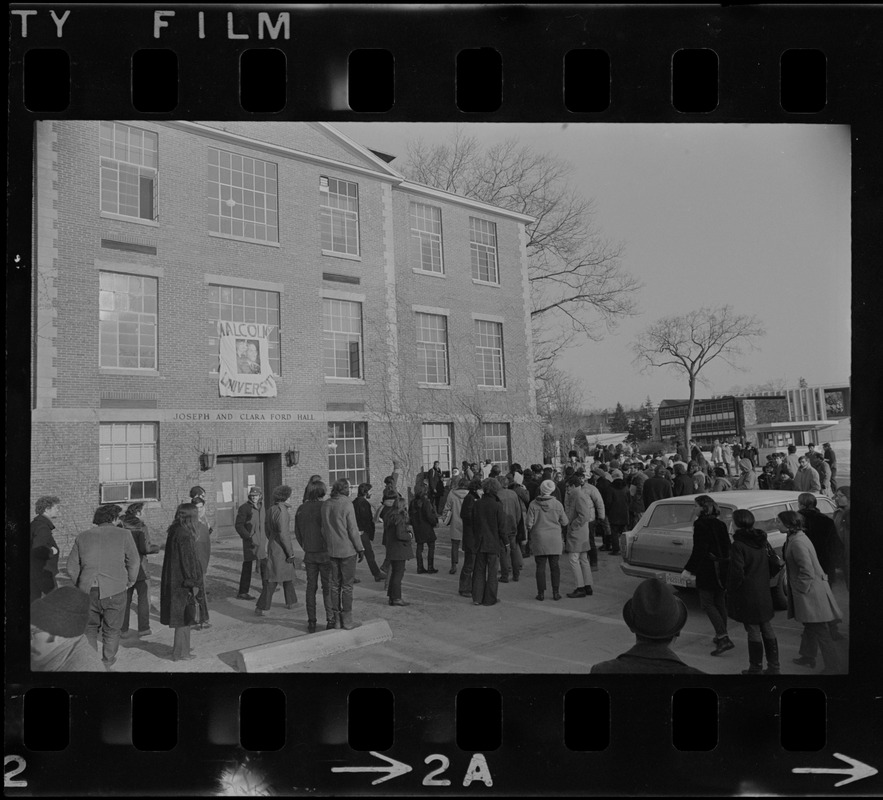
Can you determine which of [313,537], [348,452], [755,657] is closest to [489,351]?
[348,452]

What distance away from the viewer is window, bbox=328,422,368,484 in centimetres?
641

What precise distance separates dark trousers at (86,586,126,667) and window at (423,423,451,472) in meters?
3.45

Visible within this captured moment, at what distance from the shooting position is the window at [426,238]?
6438 millimetres

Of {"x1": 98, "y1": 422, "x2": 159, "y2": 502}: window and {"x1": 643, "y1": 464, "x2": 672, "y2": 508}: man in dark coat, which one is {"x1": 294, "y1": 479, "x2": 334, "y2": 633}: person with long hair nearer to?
{"x1": 98, "y1": 422, "x2": 159, "y2": 502}: window

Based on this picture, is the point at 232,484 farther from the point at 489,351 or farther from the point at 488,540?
the point at 489,351

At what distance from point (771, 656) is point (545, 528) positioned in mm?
2666

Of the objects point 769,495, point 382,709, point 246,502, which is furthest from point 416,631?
point 769,495

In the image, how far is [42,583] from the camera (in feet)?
16.0

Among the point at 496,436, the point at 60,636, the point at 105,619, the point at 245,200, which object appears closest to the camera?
the point at 60,636

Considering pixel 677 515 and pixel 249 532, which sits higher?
pixel 677 515

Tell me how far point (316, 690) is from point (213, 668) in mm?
1274

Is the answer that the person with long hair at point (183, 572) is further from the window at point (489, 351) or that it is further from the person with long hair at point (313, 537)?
the window at point (489, 351)

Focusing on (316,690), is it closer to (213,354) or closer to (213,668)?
(213,668)

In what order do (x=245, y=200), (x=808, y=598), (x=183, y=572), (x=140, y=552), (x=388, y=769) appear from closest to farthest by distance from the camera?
(x=388, y=769) < (x=808, y=598) < (x=183, y=572) < (x=140, y=552) < (x=245, y=200)
